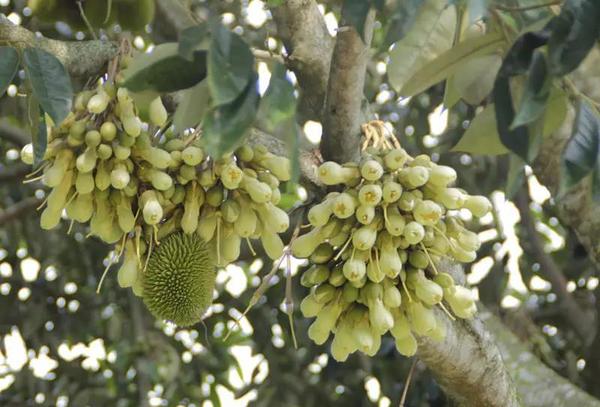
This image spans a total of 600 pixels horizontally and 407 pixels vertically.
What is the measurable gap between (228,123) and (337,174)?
41cm

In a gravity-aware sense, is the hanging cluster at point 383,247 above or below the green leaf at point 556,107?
below

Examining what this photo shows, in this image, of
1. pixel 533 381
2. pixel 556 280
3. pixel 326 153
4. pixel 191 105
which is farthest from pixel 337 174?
pixel 556 280

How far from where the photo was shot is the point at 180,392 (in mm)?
2787

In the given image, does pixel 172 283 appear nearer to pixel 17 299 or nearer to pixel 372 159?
pixel 372 159

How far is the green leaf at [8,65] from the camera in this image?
116cm

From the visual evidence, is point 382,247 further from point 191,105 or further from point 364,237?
point 191,105

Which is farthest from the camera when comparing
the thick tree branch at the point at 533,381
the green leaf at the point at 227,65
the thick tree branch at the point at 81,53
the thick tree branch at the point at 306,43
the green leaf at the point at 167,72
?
the thick tree branch at the point at 533,381

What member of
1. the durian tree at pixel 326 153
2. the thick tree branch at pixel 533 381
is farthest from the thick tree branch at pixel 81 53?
the thick tree branch at pixel 533 381

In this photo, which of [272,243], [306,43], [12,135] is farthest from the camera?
[12,135]

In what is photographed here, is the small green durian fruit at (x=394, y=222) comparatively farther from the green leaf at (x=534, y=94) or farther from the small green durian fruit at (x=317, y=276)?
the green leaf at (x=534, y=94)

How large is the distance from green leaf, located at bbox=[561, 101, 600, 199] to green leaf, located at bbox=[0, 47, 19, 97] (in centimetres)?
61

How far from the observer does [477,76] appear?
1.14 m

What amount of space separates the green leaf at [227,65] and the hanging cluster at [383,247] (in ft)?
1.22

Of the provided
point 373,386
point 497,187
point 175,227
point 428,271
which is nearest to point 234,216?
point 175,227
